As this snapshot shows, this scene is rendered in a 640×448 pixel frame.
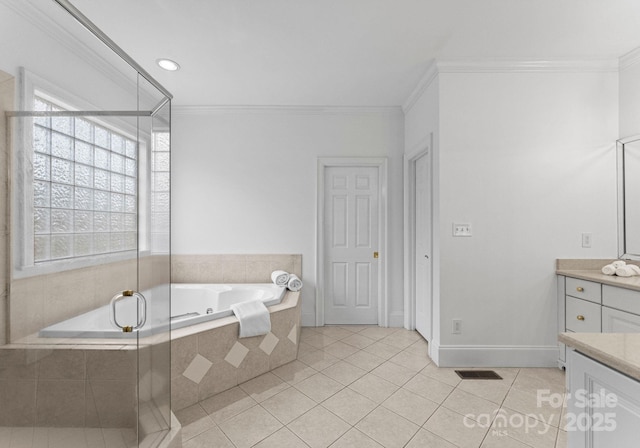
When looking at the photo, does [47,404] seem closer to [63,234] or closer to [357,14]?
[63,234]

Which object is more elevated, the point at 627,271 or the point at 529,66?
the point at 529,66

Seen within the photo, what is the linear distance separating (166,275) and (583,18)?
123 inches

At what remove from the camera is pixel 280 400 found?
73.4 inches

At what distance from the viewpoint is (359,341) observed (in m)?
2.86

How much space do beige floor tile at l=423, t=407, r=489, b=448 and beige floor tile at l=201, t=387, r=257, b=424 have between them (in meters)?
1.15

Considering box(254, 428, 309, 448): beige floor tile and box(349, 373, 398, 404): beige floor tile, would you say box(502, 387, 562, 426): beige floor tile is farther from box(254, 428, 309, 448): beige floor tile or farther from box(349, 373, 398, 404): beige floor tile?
box(254, 428, 309, 448): beige floor tile

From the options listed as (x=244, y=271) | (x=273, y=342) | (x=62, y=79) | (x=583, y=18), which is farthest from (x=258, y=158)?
(x=583, y=18)

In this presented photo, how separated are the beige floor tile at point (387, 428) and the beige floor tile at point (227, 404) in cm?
75

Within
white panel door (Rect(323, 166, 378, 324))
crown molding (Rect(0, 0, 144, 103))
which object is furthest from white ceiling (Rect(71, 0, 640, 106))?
white panel door (Rect(323, 166, 378, 324))

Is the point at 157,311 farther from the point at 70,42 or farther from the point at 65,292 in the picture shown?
the point at 70,42

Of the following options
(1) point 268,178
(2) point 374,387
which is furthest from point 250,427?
(1) point 268,178

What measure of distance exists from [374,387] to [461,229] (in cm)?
145

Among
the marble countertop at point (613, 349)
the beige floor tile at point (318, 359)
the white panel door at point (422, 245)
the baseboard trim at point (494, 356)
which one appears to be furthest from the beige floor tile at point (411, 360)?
the marble countertop at point (613, 349)

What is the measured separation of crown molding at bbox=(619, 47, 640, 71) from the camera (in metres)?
2.16
